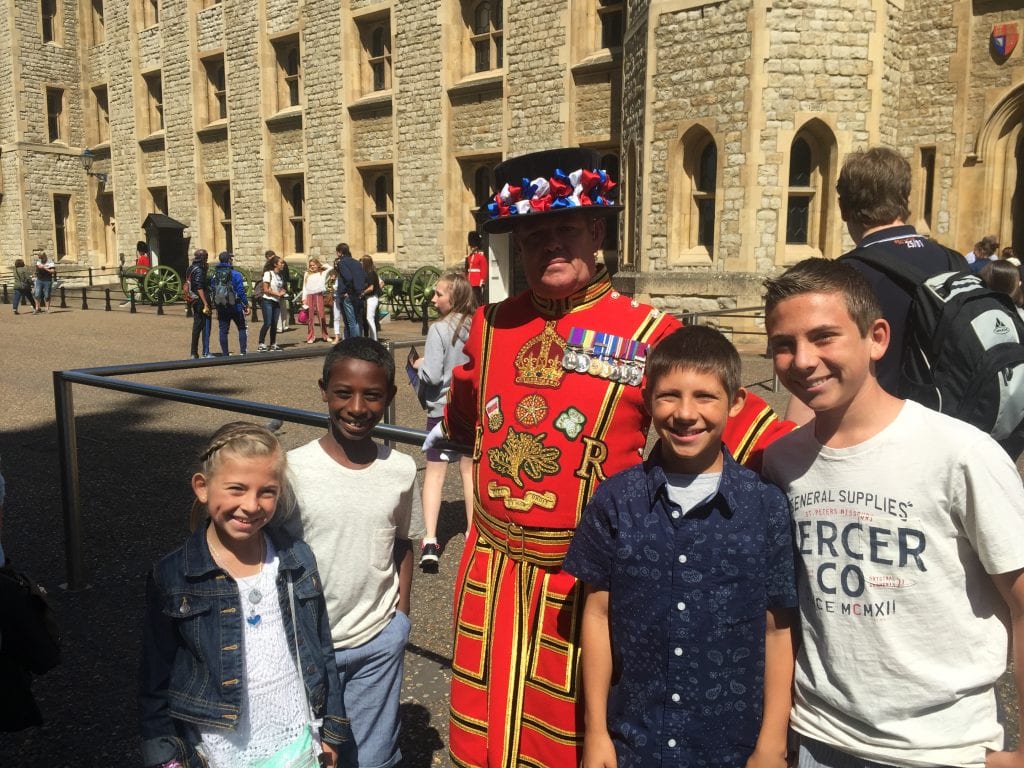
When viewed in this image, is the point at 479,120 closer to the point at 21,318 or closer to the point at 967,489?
the point at 21,318

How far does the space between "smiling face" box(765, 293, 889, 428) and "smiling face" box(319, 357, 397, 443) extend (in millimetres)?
1056

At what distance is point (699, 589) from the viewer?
161 cm

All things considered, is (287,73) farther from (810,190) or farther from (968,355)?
(968,355)

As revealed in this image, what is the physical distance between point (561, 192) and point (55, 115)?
34.5 metres

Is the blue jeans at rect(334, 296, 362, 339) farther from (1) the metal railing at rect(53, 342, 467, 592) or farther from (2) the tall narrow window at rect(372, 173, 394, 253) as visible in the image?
(1) the metal railing at rect(53, 342, 467, 592)

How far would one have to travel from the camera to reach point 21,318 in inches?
781

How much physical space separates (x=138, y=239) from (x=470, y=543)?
28.4 m

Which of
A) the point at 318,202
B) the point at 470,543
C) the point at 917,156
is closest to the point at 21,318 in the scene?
the point at 318,202

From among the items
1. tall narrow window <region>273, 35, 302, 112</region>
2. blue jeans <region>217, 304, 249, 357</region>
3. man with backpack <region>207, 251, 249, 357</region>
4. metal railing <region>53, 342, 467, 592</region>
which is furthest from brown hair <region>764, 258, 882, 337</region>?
tall narrow window <region>273, 35, 302, 112</region>

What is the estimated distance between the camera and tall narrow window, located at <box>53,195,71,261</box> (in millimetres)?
31073

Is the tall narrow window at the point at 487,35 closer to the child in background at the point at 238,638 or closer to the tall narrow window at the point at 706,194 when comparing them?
→ the tall narrow window at the point at 706,194

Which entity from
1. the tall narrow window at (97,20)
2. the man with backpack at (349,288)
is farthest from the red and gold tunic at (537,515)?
the tall narrow window at (97,20)

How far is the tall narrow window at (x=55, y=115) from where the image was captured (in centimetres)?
3048

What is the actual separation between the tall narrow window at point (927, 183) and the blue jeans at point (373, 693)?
505 inches
